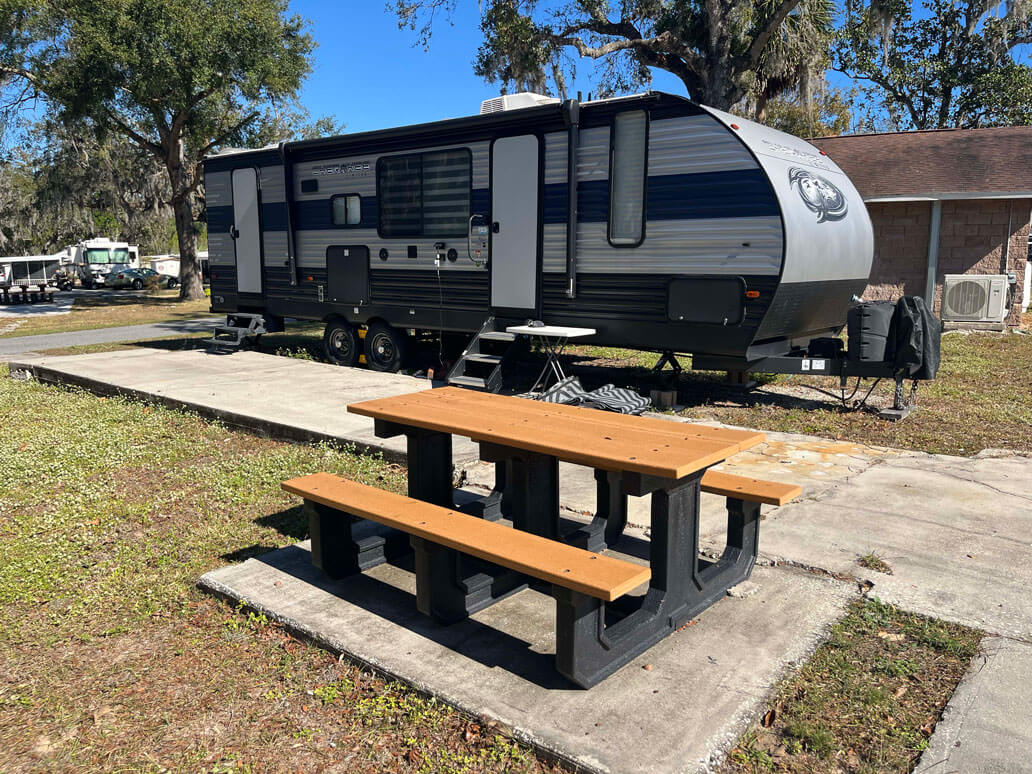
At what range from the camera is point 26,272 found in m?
31.7

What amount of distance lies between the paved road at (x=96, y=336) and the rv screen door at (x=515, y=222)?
843 centimetres

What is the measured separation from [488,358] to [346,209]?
3390 mm

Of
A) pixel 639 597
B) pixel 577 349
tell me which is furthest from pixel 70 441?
pixel 577 349

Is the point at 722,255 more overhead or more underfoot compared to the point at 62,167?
more underfoot

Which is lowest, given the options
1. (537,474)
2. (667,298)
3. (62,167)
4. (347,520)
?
(347,520)

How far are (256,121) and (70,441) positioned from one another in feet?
72.2

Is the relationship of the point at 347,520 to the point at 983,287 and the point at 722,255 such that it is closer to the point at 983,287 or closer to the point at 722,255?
the point at 722,255

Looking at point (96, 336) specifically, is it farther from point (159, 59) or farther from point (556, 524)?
point (556, 524)

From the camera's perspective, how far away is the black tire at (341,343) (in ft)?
38.5

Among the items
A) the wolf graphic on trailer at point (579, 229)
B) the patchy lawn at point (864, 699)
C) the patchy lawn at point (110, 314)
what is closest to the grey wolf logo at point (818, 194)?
the wolf graphic on trailer at point (579, 229)

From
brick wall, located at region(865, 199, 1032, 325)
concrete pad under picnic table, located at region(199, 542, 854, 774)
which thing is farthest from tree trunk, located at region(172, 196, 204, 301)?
concrete pad under picnic table, located at region(199, 542, 854, 774)

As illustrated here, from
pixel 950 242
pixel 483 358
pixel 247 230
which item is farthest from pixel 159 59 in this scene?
pixel 950 242

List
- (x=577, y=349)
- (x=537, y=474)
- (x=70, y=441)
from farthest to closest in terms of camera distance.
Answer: (x=577, y=349)
(x=70, y=441)
(x=537, y=474)

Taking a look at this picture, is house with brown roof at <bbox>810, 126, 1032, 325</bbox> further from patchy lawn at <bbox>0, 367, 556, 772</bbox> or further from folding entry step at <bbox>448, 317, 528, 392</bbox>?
patchy lawn at <bbox>0, 367, 556, 772</bbox>
